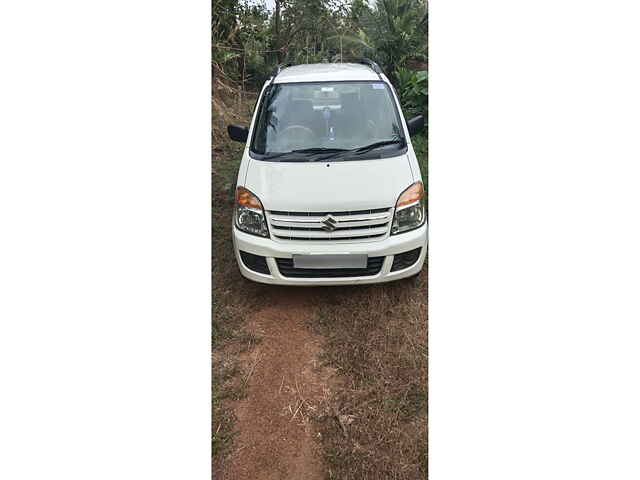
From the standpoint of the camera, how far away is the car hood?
9.19 feet

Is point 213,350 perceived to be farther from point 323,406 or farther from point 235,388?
point 323,406

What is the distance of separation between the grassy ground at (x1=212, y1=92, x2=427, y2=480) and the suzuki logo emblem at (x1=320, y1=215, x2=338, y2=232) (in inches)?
21.3

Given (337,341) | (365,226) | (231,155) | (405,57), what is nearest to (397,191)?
(365,226)

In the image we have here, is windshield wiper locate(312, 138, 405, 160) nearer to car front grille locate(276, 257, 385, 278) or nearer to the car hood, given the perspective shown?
the car hood

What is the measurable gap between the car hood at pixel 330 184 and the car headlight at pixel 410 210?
5cm

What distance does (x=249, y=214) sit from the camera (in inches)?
117

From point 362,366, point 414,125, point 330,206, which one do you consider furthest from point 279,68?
point 362,366

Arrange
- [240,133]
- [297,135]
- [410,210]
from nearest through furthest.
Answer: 1. [410,210]
2. [297,135]
3. [240,133]

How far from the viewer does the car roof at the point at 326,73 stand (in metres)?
3.70

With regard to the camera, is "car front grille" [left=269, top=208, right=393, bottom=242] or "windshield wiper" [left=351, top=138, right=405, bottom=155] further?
"windshield wiper" [left=351, top=138, right=405, bottom=155]

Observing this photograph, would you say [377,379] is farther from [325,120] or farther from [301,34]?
[301,34]

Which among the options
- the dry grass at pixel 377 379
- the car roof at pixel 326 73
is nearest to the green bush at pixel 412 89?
the car roof at pixel 326 73

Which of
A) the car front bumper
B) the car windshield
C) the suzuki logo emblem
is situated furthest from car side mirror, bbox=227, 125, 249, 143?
the suzuki logo emblem

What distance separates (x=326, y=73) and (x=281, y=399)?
9.22ft
